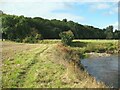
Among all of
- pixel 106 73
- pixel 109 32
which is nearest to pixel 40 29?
pixel 109 32

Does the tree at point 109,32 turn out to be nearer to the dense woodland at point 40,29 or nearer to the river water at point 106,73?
the dense woodland at point 40,29

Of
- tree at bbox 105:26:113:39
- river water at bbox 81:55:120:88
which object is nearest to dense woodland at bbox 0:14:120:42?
tree at bbox 105:26:113:39

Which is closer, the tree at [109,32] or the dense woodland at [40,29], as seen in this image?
the dense woodland at [40,29]

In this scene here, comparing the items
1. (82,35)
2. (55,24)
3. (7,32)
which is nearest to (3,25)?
(7,32)

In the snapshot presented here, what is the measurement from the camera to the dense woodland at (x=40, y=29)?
3910 inches

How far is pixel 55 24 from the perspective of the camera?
139 meters

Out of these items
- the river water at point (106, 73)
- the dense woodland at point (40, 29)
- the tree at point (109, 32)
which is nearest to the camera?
the river water at point (106, 73)

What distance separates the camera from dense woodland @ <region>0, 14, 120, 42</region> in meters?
99.3

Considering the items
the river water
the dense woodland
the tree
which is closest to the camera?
the river water

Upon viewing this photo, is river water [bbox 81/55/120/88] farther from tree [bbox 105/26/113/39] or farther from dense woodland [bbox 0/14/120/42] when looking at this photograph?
tree [bbox 105/26/113/39]

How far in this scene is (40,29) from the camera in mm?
125375

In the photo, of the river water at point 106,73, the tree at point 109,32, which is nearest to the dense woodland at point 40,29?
the tree at point 109,32

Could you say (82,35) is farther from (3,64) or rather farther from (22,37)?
(3,64)

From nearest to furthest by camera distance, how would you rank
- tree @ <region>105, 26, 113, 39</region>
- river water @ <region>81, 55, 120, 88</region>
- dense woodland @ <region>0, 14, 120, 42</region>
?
river water @ <region>81, 55, 120, 88</region> → dense woodland @ <region>0, 14, 120, 42</region> → tree @ <region>105, 26, 113, 39</region>
